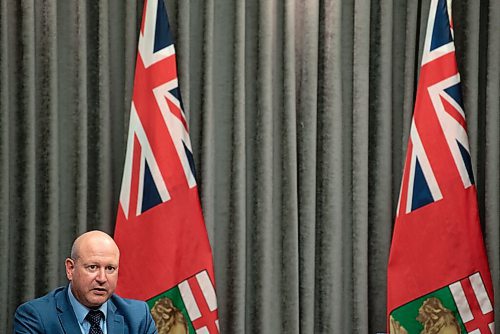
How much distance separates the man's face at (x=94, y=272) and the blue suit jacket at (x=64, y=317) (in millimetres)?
65

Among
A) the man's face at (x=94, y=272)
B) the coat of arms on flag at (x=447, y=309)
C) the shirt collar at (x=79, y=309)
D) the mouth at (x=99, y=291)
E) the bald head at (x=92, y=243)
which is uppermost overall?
the bald head at (x=92, y=243)

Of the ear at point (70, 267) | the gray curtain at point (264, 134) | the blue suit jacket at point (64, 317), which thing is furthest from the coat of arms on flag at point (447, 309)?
the ear at point (70, 267)

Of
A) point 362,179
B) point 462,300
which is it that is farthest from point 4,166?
point 462,300

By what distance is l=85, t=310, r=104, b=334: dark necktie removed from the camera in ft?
10.9

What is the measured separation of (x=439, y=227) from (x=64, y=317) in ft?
6.46

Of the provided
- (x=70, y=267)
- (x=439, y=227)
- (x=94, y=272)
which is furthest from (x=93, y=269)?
(x=439, y=227)

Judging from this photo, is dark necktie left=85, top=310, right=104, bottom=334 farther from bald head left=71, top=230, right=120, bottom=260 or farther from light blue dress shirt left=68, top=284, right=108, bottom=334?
bald head left=71, top=230, right=120, bottom=260

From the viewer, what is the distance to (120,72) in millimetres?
4551

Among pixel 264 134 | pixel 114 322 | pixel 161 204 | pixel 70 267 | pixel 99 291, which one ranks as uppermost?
pixel 264 134

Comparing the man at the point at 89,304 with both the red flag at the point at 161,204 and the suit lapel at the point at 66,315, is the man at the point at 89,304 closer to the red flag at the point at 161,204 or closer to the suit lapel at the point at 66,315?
the suit lapel at the point at 66,315

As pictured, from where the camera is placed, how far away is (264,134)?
4.58m

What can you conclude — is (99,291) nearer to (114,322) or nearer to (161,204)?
(114,322)

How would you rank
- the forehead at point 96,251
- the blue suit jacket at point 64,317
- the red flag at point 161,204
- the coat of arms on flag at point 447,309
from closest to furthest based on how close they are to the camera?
the blue suit jacket at point 64,317 < the forehead at point 96,251 < the red flag at point 161,204 < the coat of arms on flag at point 447,309

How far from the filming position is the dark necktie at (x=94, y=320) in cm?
333
